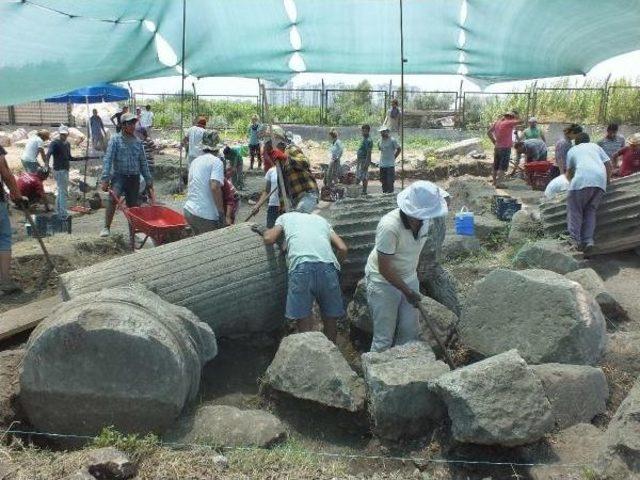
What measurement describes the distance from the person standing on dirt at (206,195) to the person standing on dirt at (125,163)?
60.8 inches

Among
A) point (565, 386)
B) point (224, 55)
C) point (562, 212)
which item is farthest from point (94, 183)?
point (565, 386)

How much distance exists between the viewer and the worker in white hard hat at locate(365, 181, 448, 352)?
172 inches

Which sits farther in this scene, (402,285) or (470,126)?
(470,126)

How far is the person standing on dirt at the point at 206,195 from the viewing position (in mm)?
6523

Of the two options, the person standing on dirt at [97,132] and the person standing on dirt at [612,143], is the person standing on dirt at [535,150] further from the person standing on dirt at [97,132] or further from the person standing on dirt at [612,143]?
the person standing on dirt at [97,132]

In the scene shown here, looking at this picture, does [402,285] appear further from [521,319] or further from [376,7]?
[376,7]

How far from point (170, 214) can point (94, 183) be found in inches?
342

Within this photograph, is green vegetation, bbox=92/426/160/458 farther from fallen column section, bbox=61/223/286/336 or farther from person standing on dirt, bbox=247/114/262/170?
person standing on dirt, bbox=247/114/262/170

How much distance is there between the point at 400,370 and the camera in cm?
399

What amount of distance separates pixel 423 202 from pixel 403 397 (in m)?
1.29

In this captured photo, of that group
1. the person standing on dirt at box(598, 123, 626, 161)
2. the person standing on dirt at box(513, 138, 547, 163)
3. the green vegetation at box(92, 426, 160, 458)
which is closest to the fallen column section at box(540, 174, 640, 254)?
the person standing on dirt at box(598, 123, 626, 161)

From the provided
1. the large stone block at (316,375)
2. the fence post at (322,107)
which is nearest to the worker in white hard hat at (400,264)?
the large stone block at (316,375)

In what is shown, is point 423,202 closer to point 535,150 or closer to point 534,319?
point 534,319

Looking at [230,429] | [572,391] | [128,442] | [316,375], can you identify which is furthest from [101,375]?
[572,391]
